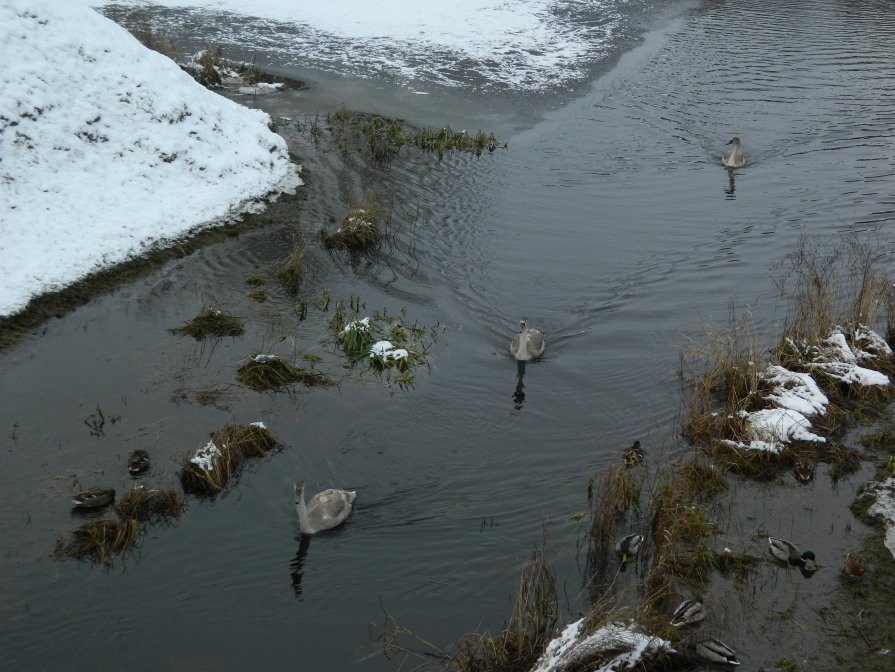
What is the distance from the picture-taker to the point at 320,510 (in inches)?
354

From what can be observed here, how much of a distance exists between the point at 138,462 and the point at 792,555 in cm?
726

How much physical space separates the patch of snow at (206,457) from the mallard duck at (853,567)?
22.6ft

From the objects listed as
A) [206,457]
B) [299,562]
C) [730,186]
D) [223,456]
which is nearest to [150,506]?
[206,457]

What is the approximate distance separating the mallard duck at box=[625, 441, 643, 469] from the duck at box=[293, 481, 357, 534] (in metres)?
3.39

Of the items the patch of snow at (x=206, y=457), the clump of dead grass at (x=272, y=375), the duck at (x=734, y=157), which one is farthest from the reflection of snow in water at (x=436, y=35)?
the patch of snow at (x=206, y=457)

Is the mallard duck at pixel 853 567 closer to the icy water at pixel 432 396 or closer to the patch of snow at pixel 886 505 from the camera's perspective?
the icy water at pixel 432 396

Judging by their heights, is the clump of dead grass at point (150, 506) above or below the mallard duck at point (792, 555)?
below

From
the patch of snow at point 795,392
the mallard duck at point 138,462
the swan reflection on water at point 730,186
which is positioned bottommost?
the mallard duck at point 138,462

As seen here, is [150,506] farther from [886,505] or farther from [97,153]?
[97,153]

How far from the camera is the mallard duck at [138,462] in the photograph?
9.63 m

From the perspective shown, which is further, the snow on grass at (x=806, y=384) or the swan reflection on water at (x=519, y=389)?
the swan reflection on water at (x=519, y=389)

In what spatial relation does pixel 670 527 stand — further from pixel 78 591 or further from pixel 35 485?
pixel 35 485

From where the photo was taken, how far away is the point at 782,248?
52.2ft

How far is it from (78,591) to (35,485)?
6.16 feet
